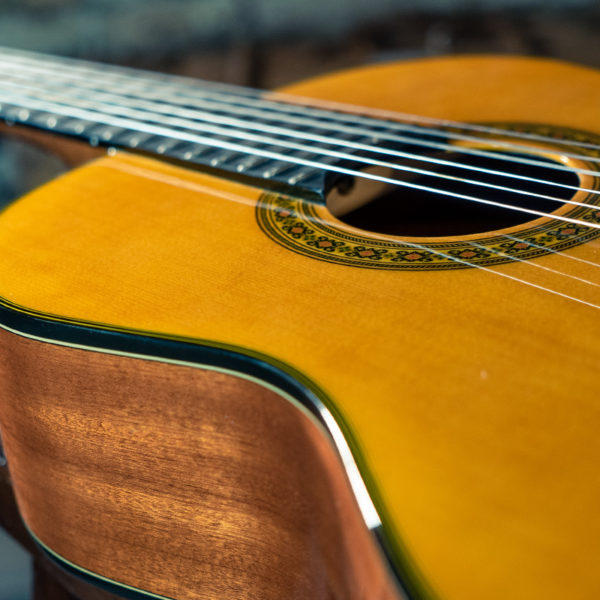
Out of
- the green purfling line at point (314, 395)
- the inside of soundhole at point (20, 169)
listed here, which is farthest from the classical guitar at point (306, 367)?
the inside of soundhole at point (20, 169)

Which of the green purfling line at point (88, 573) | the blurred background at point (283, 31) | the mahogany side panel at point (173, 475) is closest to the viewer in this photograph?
the mahogany side panel at point (173, 475)

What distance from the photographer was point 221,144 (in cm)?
65

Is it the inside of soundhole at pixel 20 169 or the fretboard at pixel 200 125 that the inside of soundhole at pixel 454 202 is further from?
the inside of soundhole at pixel 20 169

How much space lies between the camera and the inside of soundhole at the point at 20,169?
1.36 metres

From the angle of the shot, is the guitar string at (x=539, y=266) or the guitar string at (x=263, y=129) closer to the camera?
the guitar string at (x=539, y=266)

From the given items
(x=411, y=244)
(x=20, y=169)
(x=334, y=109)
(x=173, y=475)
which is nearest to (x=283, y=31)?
(x=20, y=169)

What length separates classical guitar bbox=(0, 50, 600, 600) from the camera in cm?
30

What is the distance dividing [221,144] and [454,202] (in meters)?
0.23

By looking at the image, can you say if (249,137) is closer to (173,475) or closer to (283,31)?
(173,475)

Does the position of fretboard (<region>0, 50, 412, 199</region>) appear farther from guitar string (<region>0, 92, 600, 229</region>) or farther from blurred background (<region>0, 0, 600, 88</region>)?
blurred background (<region>0, 0, 600, 88</region>)

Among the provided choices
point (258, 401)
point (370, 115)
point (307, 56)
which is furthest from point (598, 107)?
point (307, 56)

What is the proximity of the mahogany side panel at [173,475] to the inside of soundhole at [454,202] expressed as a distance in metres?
0.28

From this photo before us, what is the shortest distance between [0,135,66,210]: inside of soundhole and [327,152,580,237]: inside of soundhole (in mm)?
886

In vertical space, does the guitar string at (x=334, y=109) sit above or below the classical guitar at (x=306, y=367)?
above
